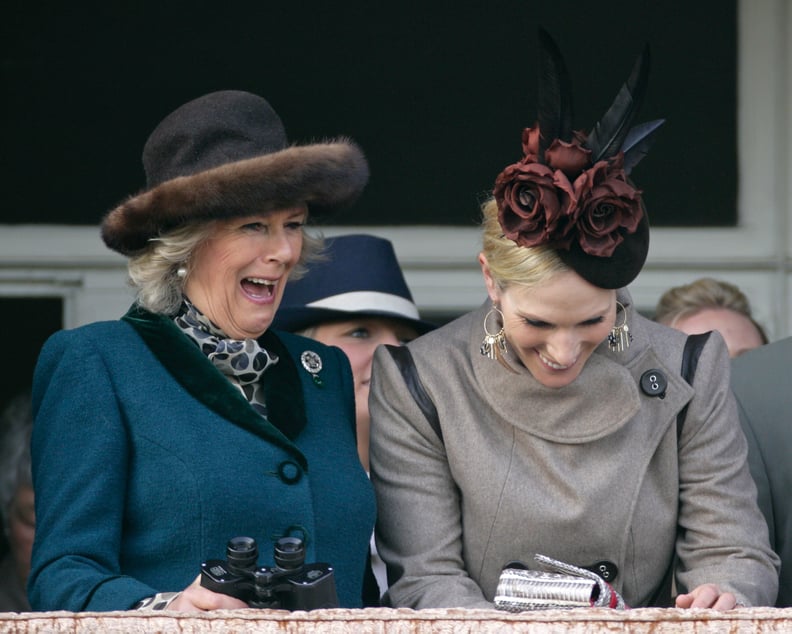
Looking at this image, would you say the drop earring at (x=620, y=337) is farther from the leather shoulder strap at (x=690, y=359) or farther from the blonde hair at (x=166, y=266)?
the blonde hair at (x=166, y=266)

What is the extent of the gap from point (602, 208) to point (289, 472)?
2.19 feet

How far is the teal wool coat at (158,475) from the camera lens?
245 centimetres

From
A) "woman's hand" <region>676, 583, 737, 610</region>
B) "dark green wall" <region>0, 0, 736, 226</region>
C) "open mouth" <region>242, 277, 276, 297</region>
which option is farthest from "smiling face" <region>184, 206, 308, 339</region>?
"dark green wall" <region>0, 0, 736, 226</region>

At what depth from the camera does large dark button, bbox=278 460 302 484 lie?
2.61 meters

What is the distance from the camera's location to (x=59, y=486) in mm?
2486

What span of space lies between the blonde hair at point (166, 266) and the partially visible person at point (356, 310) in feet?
2.79

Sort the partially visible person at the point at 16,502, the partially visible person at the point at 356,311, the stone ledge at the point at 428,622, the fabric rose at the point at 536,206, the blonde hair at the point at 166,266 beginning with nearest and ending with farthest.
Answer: the stone ledge at the point at 428,622
the fabric rose at the point at 536,206
the blonde hair at the point at 166,266
the partially visible person at the point at 356,311
the partially visible person at the point at 16,502

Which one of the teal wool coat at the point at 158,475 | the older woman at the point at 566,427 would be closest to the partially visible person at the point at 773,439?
the older woman at the point at 566,427

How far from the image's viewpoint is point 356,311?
3.60 m

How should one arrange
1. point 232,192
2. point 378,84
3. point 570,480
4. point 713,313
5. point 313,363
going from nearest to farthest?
point 232,192 < point 570,480 < point 313,363 < point 713,313 < point 378,84

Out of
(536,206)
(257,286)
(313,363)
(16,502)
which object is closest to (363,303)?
(313,363)

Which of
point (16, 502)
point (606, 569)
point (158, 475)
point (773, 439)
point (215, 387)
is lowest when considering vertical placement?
point (16, 502)

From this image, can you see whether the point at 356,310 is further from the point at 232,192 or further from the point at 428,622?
the point at 428,622

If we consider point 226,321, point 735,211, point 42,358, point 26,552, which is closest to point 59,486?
point 42,358
